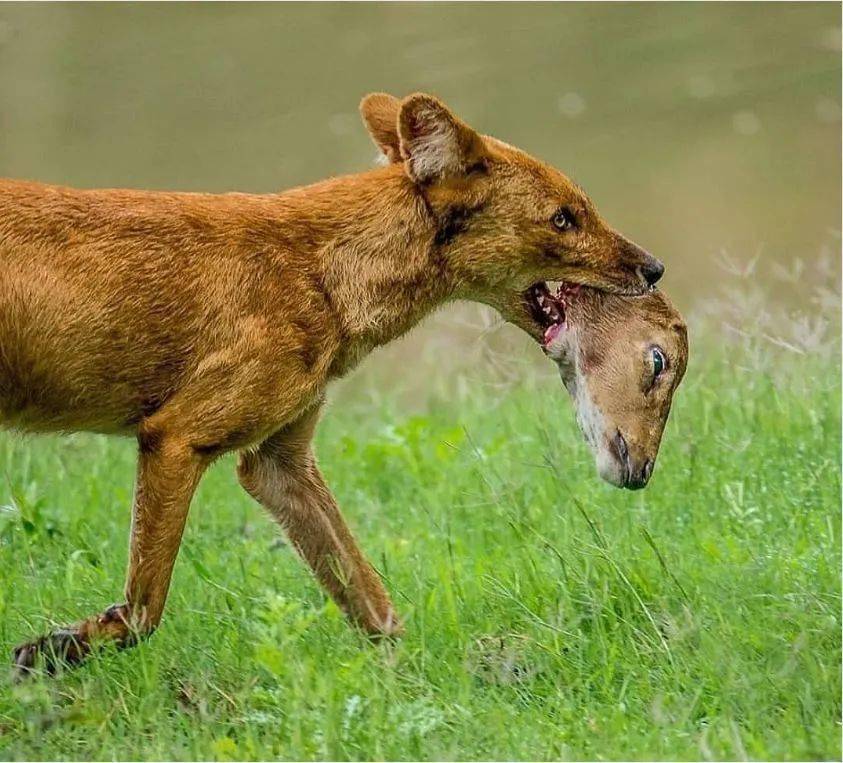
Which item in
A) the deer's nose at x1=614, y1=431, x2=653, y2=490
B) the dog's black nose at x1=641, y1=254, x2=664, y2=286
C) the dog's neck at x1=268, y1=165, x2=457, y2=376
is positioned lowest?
the deer's nose at x1=614, y1=431, x2=653, y2=490

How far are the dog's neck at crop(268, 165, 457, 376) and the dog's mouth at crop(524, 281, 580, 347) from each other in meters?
0.28

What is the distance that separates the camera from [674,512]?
681 centimetres

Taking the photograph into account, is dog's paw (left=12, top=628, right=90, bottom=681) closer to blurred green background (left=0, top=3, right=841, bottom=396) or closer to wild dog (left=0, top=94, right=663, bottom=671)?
wild dog (left=0, top=94, right=663, bottom=671)

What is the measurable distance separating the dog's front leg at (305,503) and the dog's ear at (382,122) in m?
0.97

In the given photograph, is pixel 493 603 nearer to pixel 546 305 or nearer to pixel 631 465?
pixel 631 465

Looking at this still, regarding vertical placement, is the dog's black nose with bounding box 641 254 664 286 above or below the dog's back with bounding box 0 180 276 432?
below

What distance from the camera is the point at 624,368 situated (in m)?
5.91

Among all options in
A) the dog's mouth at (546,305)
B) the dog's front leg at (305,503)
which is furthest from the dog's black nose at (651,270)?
the dog's front leg at (305,503)

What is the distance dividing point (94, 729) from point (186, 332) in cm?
127

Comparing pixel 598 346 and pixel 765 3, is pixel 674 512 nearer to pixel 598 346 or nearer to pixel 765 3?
pixel 598 346

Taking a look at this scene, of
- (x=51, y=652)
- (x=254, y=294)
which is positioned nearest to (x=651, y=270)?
(x=254, y=294)

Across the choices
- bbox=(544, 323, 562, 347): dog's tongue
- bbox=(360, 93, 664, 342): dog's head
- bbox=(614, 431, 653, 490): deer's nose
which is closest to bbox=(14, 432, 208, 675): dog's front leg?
bbox=(360, 93, 664, 342): dog's head

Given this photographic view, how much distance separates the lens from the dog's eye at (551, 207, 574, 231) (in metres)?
5.96

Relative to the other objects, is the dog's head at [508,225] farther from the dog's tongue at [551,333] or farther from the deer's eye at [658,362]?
the deer's eye at [658,362]
